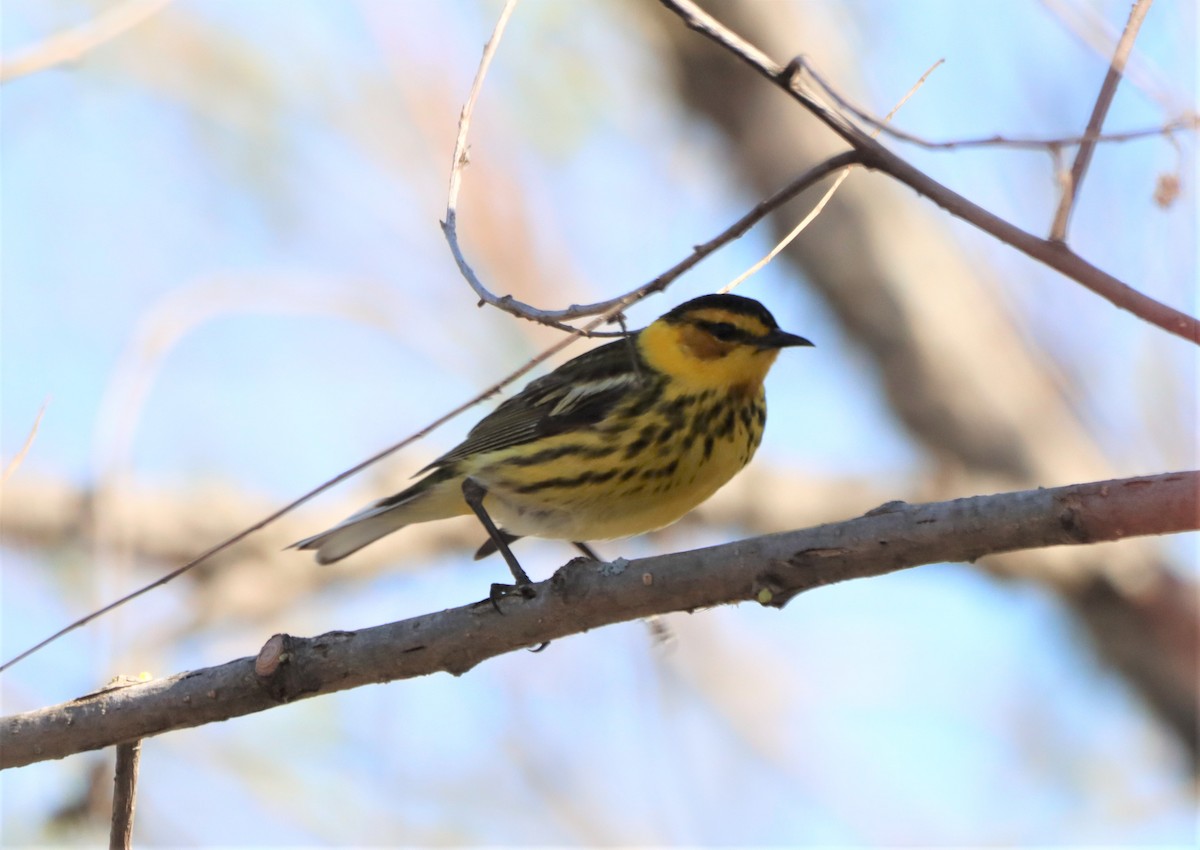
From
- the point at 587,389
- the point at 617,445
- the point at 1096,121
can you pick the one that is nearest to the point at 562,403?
the point at 587,389

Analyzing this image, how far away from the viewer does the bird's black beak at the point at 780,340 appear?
3965 millimetres

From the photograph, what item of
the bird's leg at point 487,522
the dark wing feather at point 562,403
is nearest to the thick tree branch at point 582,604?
the bird's leg at point 487,522

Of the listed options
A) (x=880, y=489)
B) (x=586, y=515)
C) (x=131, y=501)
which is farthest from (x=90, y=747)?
(x=880, y=489)

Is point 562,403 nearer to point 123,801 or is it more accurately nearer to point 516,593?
point 516,593

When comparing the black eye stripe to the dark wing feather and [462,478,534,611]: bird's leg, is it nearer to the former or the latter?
the dark wing feather

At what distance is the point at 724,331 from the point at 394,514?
134 centimetres

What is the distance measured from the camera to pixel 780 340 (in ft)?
13.3

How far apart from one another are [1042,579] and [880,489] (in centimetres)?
102

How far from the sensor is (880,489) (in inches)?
270

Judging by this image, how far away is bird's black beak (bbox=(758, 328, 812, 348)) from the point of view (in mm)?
3965

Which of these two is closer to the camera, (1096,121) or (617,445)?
(1096,121)

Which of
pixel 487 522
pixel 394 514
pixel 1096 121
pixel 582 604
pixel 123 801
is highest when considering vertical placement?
pixel 394 514

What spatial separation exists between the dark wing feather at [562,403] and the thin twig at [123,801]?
185 centimetres

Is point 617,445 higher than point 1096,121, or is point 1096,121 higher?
point 617,445
